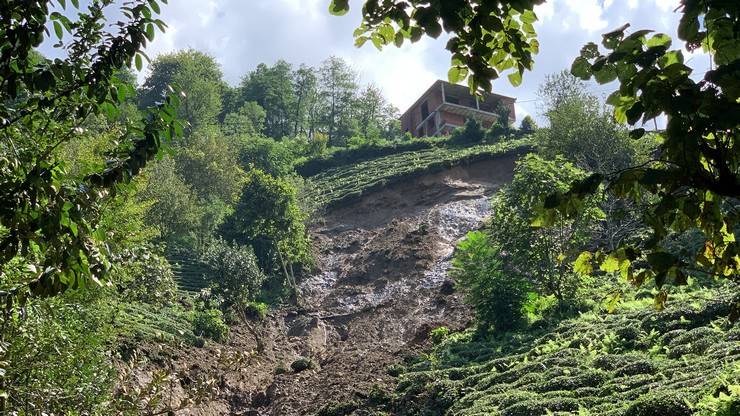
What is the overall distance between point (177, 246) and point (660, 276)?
26452 millimetres

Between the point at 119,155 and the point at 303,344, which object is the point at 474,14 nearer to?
the point at 119,155

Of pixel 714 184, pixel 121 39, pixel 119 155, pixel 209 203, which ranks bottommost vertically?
pixel 714 184

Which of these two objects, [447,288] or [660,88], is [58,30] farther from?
[447,288]

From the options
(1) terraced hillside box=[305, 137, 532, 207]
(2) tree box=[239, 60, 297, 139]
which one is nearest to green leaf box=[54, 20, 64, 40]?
(1) terraced hillside box=[305, 137, 532, 207]

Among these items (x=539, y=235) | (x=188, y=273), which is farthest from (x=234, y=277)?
(x=539, y=235)

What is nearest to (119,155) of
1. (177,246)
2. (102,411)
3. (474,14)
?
(474,14)

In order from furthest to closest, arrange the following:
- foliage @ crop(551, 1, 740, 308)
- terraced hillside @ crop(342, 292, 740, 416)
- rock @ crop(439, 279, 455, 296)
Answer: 1. rock @ crop(439, 279, 455, 296)
2. terraced hillside @ crop(342, 292, 740, 416)
3. foliage @ crop(551, 1, 740, 308)

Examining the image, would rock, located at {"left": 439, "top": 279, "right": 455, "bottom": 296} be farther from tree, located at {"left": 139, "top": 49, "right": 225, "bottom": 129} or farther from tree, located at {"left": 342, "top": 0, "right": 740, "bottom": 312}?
tree, located at {"left": 139, "top": 49, "right": 225, "bottom": 129}

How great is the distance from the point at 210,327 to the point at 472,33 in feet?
57.2

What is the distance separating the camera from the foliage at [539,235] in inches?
676

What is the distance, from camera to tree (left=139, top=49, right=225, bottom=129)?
50525 mm

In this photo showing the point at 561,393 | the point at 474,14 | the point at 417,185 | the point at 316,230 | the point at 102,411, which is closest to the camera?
the point at 474,14

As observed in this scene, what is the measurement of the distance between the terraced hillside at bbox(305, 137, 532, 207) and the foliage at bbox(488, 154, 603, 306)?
48.5 feet

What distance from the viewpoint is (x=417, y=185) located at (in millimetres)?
35719
